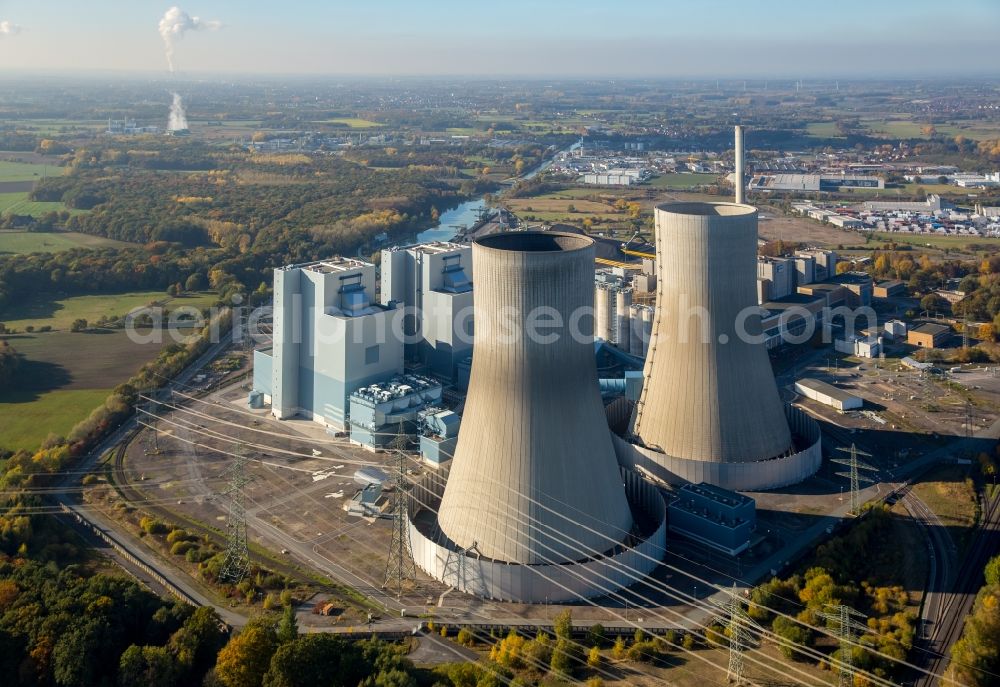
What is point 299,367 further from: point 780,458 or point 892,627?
point 892,627

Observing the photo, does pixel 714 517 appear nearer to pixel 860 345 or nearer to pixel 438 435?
pixel 438 435

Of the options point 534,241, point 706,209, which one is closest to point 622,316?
point 706,209

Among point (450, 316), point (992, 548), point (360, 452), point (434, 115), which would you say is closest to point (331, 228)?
point (450, 316)

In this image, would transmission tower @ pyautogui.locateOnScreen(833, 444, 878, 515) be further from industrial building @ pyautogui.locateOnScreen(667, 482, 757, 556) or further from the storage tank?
the storage tank

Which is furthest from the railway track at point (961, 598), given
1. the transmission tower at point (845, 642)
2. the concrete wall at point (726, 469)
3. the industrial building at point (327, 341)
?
the industrial building at point (327, 341)

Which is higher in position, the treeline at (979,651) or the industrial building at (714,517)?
the industrial building at (714,517)

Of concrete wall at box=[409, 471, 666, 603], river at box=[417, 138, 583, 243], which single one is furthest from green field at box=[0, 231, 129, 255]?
concrete wall at box=[409, 471, 666, 603]

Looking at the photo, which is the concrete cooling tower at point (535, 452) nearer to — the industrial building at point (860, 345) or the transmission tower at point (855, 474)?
the transmission tower at point (855, 474)
